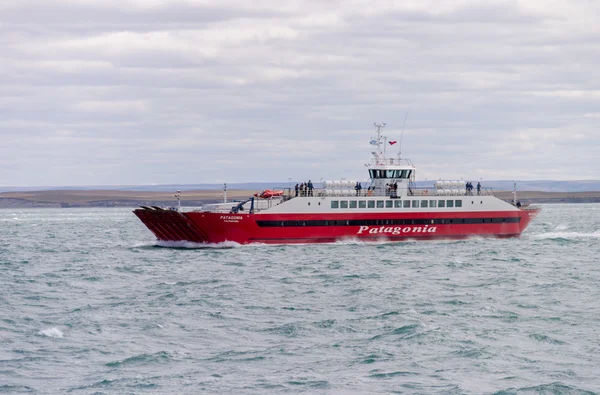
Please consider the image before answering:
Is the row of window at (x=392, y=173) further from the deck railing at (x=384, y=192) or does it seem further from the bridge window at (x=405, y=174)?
the deck railing at (x=384, y=192)

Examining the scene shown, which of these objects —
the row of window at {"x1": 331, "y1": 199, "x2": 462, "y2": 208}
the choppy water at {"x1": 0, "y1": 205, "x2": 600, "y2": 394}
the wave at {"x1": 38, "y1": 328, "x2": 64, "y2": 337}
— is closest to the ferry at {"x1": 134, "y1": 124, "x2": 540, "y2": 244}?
the row of window at {"x1": 331, "y1": 199, "x2": 462, "y2": 208}

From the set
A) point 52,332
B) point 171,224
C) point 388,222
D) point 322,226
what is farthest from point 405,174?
point 52,332

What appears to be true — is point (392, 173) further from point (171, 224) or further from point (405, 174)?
point (171, 224)

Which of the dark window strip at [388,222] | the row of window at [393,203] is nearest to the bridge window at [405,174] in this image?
the row of window at [393,203]

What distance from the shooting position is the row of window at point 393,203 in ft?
262

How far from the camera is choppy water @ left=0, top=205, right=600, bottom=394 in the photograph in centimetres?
2914

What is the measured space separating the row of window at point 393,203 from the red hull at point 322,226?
0.77 metres

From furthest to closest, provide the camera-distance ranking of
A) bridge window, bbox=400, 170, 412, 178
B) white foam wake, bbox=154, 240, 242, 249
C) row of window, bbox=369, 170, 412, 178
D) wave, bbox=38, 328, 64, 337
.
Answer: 1. bridge window, bbox=400, 170, 412, 178
2. row of window, bbox=369, 170, 412, 178
3. white foam wake, bbox=154, 240, 242, 249
4. wave, bbox=38, 328, 64, 337

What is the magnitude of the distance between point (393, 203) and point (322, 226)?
703 cm

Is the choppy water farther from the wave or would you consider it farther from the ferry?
the ferry

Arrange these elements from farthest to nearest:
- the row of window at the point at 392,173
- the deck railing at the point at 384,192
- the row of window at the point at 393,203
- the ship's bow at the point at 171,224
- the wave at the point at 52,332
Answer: the row of window at the point at 392,173 → the deck railing at the point at 384,192 → the row of window at the point at 393,203 → the ship's bow at the point at 171,224 → the wave at the point at 52,332

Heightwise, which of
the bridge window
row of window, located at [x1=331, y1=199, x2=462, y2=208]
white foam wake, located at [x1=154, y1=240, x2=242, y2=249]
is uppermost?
the bridge window

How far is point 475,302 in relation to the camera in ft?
146

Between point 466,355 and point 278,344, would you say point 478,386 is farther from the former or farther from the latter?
point 278,344
